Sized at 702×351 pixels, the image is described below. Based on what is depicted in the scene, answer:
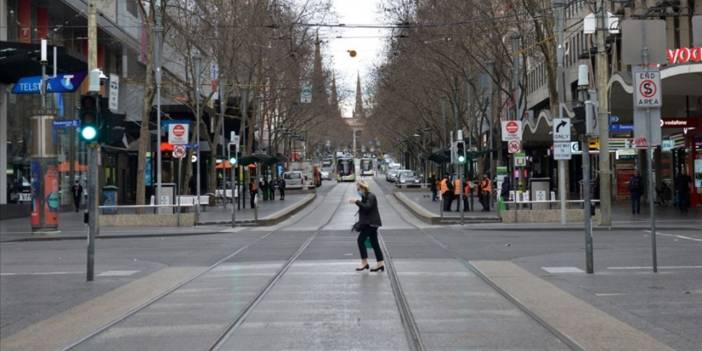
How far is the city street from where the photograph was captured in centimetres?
995

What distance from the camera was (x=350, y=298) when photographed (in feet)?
43.3

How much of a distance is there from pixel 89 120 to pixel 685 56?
2248cm

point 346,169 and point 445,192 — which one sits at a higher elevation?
point 346,169

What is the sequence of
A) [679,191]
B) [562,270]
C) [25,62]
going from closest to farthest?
[562,270] < [25,62] < [679,191]

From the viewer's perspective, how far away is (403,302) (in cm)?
1262

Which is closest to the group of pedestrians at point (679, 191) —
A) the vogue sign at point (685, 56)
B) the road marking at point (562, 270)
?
the vogue sign at point (685, 56)

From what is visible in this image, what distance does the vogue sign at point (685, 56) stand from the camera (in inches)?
1192

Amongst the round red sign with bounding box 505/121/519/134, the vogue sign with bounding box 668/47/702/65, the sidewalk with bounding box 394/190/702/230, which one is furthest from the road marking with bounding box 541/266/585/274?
the round red sign with bounding box 505/121/519/134

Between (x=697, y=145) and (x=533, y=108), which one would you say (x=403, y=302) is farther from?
(x=533, y=108)

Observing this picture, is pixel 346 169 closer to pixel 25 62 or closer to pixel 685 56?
pixel 25 62

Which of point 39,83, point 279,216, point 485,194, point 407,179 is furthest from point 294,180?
point 39,83

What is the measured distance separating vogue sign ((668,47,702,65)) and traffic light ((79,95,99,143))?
69.5 feet

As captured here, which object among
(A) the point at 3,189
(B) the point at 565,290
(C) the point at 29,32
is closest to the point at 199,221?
(A) the point at 3,189

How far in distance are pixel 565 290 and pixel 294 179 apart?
224 feet
